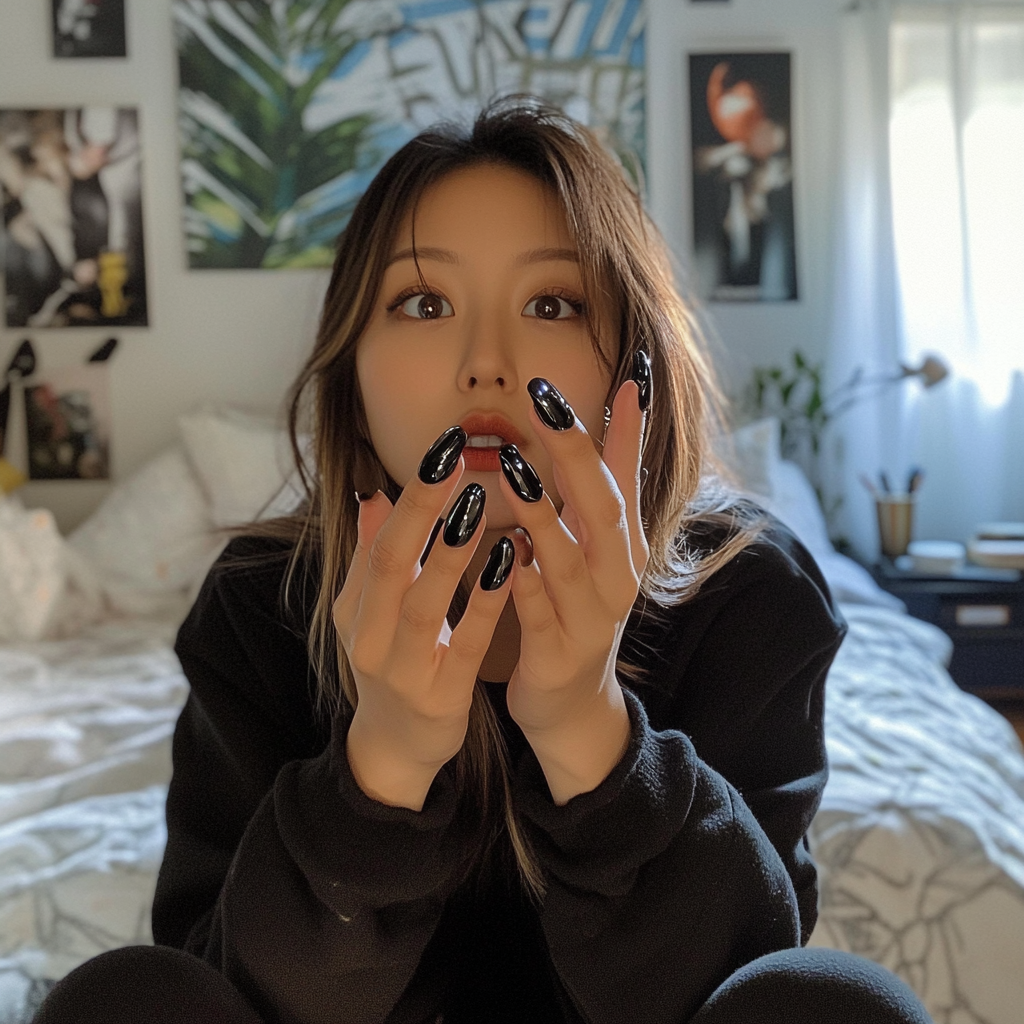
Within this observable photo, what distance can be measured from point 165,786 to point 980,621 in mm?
2001

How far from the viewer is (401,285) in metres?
0.85

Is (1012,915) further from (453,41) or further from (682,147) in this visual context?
(453,41)

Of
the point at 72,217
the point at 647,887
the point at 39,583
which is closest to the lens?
the point at 647,887

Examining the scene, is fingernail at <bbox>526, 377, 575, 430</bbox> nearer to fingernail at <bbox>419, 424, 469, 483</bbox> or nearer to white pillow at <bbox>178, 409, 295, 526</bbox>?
fingernail at <bbox>419, 424, 469, 483</bbox>

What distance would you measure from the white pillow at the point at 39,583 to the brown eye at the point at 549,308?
5.36 ft

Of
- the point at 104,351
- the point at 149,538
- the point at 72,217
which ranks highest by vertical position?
the point at 72,217

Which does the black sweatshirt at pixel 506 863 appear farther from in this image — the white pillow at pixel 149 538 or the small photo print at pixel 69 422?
the small photo print at pixel 69 422

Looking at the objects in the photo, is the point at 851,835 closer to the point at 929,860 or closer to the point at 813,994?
the point at 929,860

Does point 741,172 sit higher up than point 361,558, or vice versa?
point 741,172

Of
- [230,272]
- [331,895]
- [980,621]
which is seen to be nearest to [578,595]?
[331,895]

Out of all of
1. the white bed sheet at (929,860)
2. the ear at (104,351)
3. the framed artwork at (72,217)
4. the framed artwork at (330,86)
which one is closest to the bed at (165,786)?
the white bed sheet at (929,860)

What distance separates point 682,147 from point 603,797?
2.56 metres

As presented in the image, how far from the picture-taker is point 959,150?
2797mm

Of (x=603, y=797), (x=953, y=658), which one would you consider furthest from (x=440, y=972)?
(x=953, y=658)
